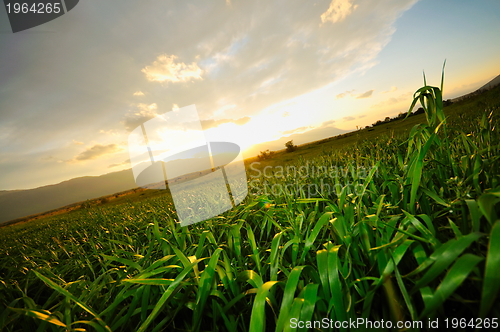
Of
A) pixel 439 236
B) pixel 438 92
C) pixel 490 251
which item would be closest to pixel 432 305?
pixel 490 251

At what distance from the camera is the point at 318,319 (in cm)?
61

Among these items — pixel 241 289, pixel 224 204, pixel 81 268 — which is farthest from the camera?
pixel 224 204

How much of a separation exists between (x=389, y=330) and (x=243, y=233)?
1.06 metres

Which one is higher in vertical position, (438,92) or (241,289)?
(438,92)

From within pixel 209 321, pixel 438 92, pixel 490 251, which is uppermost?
pixel 438 92

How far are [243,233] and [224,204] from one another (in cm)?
87

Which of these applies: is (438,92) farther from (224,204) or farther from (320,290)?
(224,204)

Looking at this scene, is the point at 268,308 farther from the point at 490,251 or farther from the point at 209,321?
the point at 490,251

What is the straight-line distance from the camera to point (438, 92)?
1.15 m

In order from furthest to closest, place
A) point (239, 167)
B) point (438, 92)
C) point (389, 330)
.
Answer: point (239, 167), point (438, 92), point (389, 330)

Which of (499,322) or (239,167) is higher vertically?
(239,167)

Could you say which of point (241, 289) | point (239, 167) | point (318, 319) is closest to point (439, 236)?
point (318, 319)

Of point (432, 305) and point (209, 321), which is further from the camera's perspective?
point (209, 321)

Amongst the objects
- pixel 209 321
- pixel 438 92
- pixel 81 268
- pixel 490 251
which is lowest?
pixel 209 321
